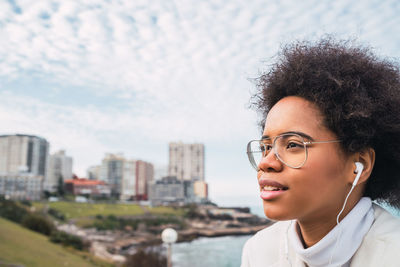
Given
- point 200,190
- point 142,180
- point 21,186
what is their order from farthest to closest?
point 142,180
point 200,190
point 21,186

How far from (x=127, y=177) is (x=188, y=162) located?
439 inches

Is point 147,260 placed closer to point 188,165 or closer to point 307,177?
point 307,177

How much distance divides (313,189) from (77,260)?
20.7m

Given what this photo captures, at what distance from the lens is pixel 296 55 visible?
1.04m

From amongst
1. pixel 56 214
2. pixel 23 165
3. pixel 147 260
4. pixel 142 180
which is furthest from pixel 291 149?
pixel 142 180

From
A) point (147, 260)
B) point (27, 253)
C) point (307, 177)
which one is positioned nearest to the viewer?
point (307, 177)

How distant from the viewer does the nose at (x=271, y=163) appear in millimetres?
849

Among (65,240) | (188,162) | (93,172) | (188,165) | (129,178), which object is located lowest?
(65,240)

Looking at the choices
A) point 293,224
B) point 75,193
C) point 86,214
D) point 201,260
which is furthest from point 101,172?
point 293,224

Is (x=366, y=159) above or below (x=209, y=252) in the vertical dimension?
above

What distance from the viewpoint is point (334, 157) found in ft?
2.80

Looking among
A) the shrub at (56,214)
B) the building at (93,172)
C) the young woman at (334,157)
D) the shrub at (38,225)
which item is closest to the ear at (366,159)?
the young woman at (334,157)

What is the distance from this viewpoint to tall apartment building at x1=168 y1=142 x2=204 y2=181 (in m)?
60.1

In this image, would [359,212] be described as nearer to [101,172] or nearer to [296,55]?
[296,55]
